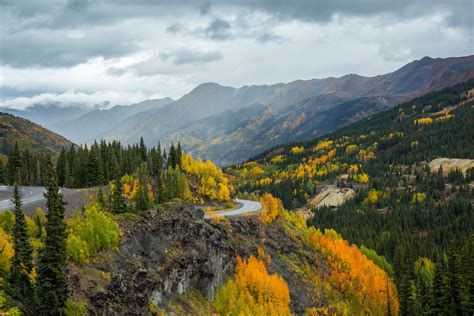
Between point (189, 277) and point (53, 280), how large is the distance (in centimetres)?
2890

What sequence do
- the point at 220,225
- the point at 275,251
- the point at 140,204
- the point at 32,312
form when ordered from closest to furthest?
the point at 32,312 < the point at 140,204 < the point at 220,225 < the point at 275,251

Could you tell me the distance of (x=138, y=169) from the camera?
125 meters

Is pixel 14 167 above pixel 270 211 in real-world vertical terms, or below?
above

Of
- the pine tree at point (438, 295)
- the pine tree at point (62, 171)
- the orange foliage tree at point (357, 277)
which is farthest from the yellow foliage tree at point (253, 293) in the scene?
the pine tree at point (62, 171)

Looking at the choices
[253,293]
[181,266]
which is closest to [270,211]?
[253,293]

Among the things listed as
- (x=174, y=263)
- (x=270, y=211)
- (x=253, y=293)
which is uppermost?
(x=174, y=263)

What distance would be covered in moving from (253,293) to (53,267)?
47570 mm

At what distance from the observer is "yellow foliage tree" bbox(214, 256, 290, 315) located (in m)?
74.0

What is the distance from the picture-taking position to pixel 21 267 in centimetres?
4316

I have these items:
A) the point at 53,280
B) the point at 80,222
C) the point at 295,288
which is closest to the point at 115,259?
the point at 80,222

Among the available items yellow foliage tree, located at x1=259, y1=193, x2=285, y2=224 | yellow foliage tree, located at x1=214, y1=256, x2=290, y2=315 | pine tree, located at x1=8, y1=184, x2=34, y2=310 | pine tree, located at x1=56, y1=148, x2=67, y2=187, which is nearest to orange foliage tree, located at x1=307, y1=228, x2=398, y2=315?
yellow foliage tree, located at x1=259, y1=193, x2=285, y2=224

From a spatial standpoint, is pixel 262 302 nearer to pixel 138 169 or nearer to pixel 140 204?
pixel 140 204

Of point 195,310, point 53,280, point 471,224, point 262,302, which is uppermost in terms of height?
point 53,280

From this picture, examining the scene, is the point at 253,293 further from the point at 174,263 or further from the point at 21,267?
the point at 21,267
